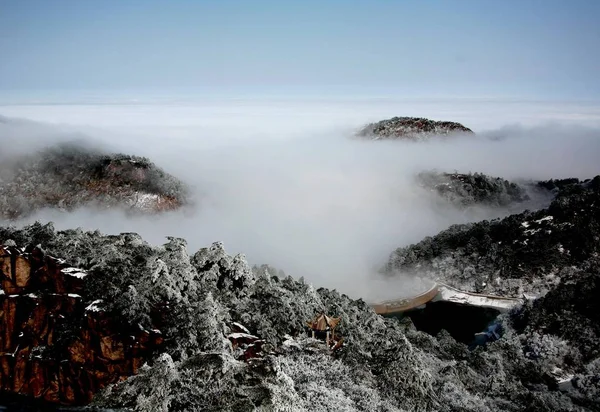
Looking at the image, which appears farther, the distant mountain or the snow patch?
the snow patch

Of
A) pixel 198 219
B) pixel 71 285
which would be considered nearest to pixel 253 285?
pixel 71 285

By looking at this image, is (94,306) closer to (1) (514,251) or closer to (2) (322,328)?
(2) (322,328)

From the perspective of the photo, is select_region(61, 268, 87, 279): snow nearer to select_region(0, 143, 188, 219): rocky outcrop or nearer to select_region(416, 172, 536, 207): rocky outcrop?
select_region(0, 143, 188, 219): rocky outcrop

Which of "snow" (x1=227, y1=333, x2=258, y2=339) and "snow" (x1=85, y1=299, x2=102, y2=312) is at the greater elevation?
"snow" (x1=85, y1=299, x2=102, y2=312)

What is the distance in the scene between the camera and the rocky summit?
19.5 m

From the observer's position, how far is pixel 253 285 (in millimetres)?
35094

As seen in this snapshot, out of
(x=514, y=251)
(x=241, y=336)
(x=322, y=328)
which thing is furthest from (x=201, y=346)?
(x=514, y=251)

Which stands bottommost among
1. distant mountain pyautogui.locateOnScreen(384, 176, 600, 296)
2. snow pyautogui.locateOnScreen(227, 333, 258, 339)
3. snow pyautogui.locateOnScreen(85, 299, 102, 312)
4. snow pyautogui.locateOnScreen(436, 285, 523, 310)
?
snow pyautogui.locateOnScreen(436, 285, 523, 310)

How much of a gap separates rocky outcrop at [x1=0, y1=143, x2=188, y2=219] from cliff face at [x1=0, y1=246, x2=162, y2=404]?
392 ft

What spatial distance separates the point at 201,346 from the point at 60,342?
9013mm

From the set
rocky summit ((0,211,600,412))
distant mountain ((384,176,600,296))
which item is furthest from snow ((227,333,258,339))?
distant mountain ((384,176,600,296))

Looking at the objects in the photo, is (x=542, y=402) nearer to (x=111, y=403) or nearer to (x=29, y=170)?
(x=111, y=403)

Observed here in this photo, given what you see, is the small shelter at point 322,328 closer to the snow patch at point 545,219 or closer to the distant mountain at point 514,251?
the distant mountain at point 514,251

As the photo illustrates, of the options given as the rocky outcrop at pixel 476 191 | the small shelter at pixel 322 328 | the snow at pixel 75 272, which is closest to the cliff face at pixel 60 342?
the snow at pixel 75 272
